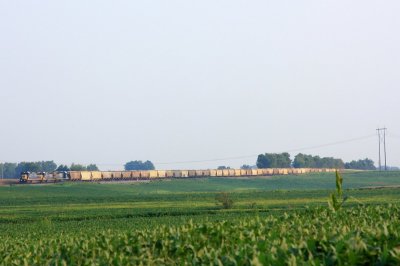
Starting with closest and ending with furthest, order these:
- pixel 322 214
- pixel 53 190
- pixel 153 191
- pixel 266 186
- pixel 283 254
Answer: pixel 283 254 < pixel 322 214 < pixel 53 190 < pixel 153 191 < pixel 266 186

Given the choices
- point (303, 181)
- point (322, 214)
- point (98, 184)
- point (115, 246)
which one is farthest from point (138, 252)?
point (303, 181)

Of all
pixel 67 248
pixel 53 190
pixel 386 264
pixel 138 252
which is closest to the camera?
pixel 386 264

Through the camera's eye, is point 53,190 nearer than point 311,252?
No

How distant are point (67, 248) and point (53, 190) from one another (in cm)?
12398

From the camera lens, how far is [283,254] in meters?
14.9

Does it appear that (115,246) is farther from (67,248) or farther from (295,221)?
(295,221)

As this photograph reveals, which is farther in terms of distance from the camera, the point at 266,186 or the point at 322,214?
the point at 266,186

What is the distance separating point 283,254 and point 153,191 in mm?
139221

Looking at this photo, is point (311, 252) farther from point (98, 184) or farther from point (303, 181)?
point (303, 181)

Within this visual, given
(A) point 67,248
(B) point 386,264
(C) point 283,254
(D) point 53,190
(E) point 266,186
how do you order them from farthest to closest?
(E) point 266,186 < (D) point 53,190 < (A) point 67,248 < (C) point 283,254 < (B) point 386,264

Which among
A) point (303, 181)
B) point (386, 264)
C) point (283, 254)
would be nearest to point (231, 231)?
point (283, 254)

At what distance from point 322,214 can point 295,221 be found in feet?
6.61

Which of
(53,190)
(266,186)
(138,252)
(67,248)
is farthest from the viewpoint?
(266,186)

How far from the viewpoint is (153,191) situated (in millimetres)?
153375
